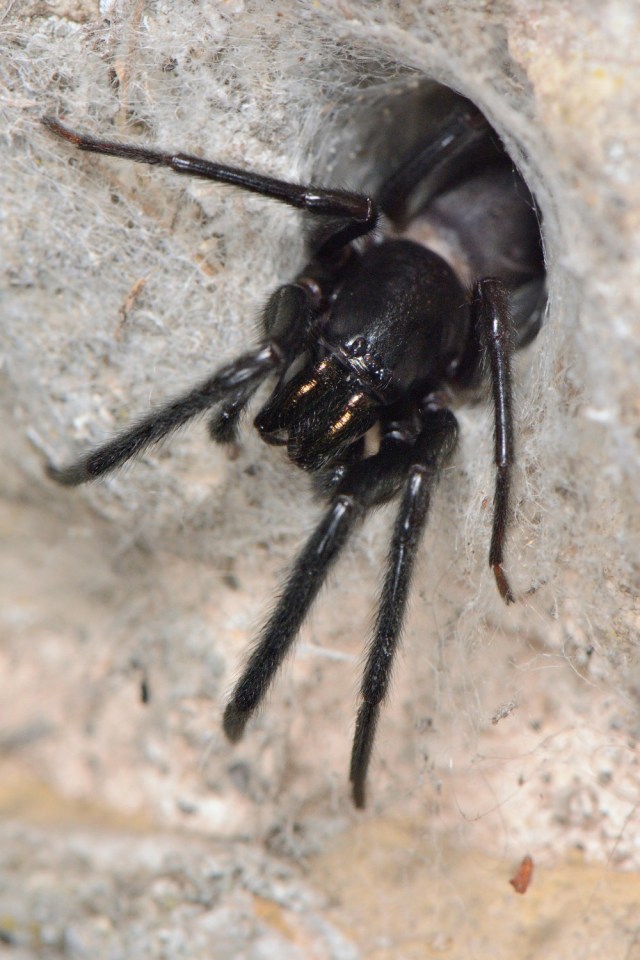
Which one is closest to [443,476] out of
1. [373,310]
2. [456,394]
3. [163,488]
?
[456,394]

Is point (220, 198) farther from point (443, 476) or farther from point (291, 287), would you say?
point (443, 476)

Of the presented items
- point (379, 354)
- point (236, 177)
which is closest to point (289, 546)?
point (379, 354)

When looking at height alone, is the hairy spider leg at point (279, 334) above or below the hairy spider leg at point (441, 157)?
below

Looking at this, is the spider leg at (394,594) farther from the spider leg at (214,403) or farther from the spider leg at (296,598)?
the spider leg at (214,403)

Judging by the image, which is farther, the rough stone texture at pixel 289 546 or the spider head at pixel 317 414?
the spider head at pixel 317 414

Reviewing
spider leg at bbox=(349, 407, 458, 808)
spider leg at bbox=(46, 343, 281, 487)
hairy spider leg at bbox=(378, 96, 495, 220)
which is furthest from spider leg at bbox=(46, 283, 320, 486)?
hairy spider leg at bbox=(378, 96, 495, 220)

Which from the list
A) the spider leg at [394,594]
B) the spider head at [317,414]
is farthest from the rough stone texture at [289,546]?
the spider head at [317,414]

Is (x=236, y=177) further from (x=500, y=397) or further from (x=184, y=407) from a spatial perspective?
(x=500, y=397)
